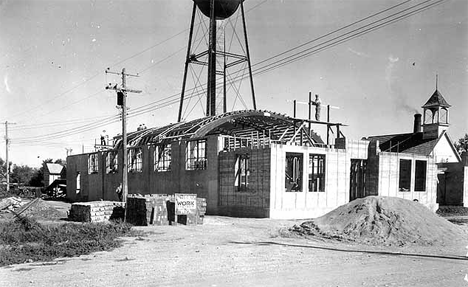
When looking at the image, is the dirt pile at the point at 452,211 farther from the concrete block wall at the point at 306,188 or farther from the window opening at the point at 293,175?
the window opening at the point at 293,175

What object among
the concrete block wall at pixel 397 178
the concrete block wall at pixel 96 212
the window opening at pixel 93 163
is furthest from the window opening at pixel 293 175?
the window opening at pixel 93 163

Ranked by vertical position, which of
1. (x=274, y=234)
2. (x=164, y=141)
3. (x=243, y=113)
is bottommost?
(x=274, y=234)

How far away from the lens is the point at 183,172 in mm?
28828

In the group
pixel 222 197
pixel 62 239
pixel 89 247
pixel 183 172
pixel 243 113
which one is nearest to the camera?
pixel 89 247

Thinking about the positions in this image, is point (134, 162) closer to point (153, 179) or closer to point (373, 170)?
point (153, 179)

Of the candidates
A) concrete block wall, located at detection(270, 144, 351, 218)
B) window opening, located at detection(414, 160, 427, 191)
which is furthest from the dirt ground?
window opening, located at detection(414, 160, 427, 191)

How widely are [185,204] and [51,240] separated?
7177 mm

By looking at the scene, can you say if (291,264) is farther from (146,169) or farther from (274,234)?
(146,169)

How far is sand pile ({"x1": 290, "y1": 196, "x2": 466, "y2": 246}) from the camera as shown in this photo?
590 inches

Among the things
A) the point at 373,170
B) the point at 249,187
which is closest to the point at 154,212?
the point at 249,187

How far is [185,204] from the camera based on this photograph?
64.1ft

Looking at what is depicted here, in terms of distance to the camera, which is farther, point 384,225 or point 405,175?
point 405,175

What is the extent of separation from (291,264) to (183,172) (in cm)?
1902

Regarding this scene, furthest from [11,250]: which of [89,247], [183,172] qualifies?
[183,172]
